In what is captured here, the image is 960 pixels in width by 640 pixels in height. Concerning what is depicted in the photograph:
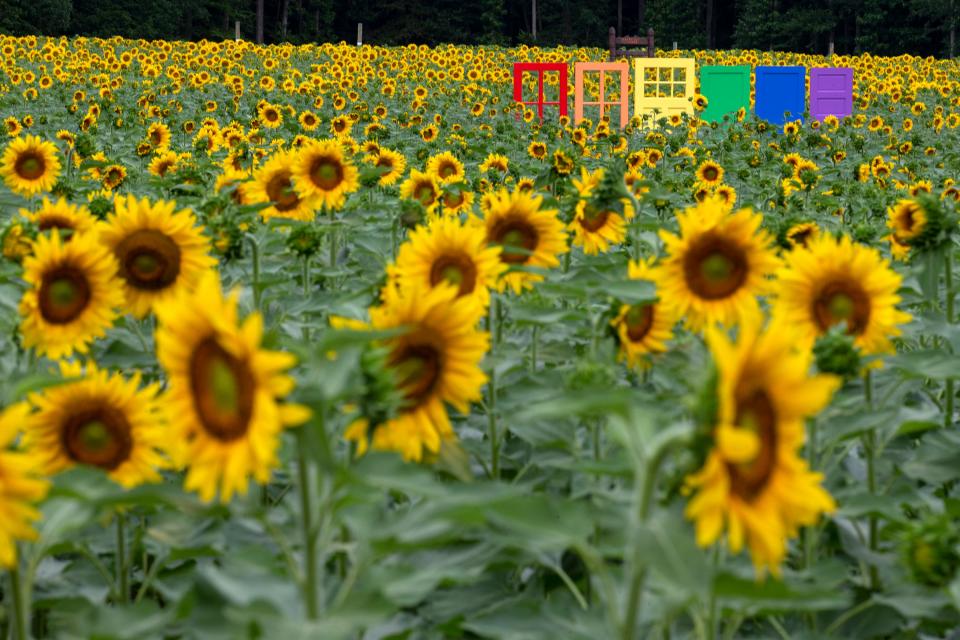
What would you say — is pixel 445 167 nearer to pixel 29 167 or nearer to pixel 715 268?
pixel 29 167

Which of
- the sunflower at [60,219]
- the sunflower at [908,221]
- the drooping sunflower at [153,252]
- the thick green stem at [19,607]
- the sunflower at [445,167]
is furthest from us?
the sunflower at [445,167]

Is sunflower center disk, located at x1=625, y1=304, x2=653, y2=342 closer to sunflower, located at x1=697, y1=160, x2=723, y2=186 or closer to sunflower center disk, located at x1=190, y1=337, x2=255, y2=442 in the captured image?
sunflower center disk, located at x1=190, y1=337, x2=255, y2=442

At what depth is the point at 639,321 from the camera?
248cm

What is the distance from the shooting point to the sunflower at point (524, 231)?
2947mm

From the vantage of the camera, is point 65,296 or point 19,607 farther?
point 65,296

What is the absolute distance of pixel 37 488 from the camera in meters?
1.36

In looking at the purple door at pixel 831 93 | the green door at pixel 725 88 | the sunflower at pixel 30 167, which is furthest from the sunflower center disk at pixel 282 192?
the purple door at pixel 831 93

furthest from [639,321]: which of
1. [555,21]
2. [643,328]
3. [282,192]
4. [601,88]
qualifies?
[555,21]

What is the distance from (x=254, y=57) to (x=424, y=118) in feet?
27.6

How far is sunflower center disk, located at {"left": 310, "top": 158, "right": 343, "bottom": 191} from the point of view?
4.17 meters

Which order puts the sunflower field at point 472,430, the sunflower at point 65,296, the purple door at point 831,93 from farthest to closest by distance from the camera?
the purple door at point 831,93, the sunflower at point 65,296, the sunflower field at point 472,430

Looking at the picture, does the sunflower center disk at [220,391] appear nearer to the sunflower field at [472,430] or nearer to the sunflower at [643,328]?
the sunflower field at [472,430]

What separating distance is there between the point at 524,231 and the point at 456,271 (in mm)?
635

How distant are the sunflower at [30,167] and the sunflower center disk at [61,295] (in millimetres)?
2986
